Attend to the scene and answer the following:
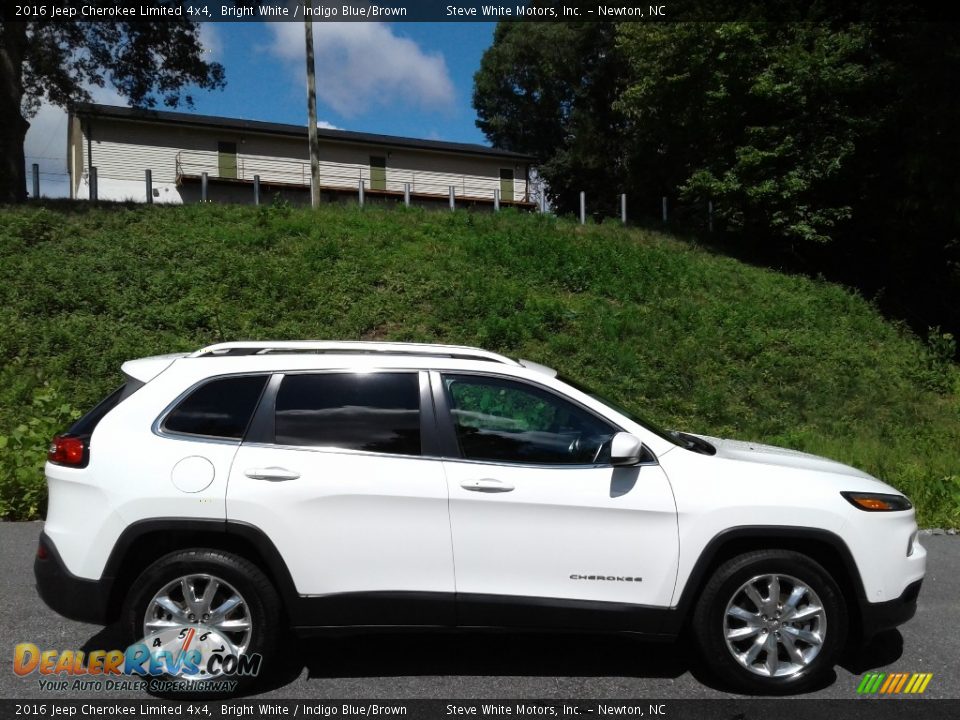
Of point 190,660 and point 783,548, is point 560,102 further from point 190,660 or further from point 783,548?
point 190,660

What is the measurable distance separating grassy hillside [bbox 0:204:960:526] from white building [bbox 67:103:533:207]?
11.5 metres

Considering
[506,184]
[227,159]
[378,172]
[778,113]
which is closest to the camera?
[778,113]

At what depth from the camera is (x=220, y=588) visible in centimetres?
376

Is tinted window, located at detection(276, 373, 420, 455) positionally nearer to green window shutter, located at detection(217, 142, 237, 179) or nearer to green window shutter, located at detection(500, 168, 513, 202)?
green window shutter, located at detection(217, 142, 237, 179)

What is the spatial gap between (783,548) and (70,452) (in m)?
3.54

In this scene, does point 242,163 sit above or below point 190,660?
above

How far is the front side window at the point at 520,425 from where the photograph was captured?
390cm

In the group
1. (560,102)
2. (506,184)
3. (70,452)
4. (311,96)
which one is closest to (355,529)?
(70,452)

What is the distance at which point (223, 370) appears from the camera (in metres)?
4.01

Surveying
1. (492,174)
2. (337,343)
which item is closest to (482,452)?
(337,343)

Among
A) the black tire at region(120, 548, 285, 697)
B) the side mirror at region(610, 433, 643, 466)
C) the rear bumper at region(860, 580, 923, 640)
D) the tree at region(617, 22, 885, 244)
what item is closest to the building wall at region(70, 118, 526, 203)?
the tree at region(617, 22, 885, 244)

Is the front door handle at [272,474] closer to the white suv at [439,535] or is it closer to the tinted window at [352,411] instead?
the white suv at [439,535]

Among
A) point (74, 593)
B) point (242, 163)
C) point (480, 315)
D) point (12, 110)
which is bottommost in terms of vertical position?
point (74, 593)
